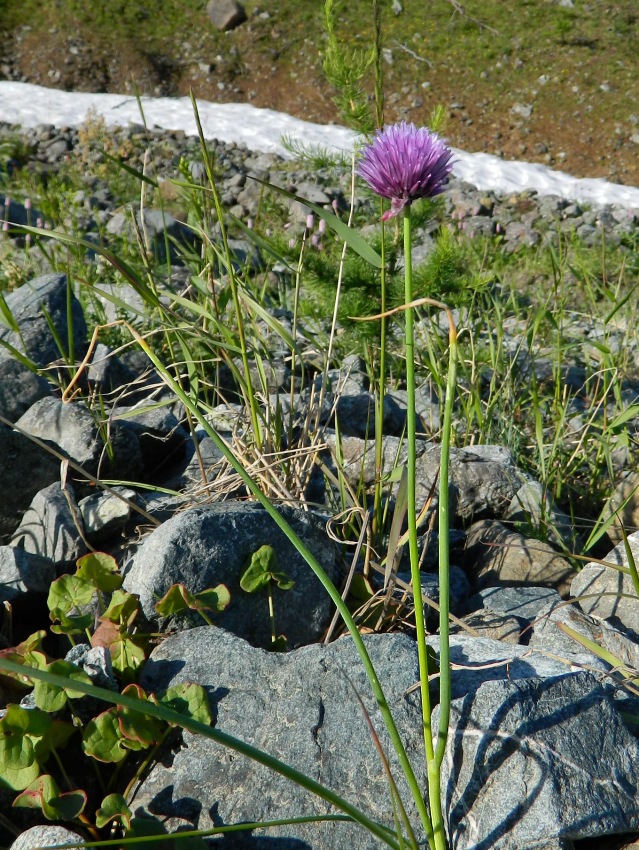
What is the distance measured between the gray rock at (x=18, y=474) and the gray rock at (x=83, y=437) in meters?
0.08

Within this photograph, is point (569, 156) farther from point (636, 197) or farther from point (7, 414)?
point (7, 414)

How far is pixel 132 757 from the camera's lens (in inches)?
47.9

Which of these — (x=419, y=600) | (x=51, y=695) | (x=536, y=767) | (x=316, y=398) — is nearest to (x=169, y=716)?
(x=419, y=600)

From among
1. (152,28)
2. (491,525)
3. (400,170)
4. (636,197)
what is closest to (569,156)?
(636,197)

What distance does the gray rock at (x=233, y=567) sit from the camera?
1.44 metres

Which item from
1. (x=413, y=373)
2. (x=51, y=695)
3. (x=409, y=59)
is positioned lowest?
(x=51, y=695)

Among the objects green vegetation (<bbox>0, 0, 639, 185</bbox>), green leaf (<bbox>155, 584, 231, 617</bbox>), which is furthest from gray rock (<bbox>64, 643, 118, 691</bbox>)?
green vegetation (<bbox>0, 0, 639, 185</bbox>)

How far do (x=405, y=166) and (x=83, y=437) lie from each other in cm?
125

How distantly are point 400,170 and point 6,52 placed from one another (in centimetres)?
1461

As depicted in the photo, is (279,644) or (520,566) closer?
(279,644)

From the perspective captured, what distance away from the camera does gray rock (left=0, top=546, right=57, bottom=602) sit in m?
1.50

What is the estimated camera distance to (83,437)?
1937 mm

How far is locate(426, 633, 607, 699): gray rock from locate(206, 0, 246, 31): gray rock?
14.9m

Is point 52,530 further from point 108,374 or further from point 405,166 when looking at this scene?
point 405,166
